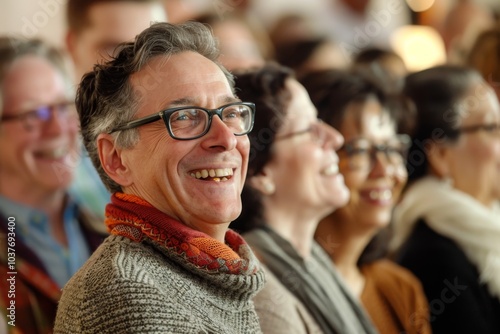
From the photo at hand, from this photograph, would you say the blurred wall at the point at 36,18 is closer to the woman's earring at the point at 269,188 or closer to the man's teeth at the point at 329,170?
the woman's earring at the point at 269,188

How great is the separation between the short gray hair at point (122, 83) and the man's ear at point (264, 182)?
76 cm

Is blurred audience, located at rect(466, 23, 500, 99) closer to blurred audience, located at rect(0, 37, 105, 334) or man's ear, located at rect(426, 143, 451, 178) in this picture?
man's ear, located at rect(426, 143, 451, 178)

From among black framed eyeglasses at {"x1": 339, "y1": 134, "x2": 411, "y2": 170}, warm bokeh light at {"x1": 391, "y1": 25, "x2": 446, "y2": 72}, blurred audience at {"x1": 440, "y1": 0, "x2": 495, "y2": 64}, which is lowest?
warm bokeh light at {"x1": 391, "y1": 25, "x2": 446, "y2": 72}

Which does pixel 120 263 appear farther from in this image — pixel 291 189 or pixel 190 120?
pixel 291 189

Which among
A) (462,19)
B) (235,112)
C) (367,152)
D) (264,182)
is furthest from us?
(462,19)

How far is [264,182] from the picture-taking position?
2199 mm

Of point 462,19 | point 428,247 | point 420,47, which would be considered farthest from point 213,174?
point 420,47

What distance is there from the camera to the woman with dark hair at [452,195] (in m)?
2.70

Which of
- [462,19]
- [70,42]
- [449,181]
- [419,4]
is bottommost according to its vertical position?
[419,4]

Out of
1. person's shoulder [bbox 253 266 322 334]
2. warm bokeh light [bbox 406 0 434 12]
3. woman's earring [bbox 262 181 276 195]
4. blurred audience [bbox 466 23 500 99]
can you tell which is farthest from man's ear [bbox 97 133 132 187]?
warm bokeh light [bbox 406 0 434 12]

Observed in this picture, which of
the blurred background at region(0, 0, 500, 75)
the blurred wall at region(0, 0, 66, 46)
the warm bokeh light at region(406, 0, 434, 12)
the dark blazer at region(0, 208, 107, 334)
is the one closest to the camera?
the dark blazer at region(0, 208, 107, 334)

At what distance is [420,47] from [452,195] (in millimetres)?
3073

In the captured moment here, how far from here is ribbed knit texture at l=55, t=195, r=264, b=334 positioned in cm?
125

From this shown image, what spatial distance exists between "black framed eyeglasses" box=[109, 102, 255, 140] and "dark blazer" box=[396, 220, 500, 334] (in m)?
1.46
